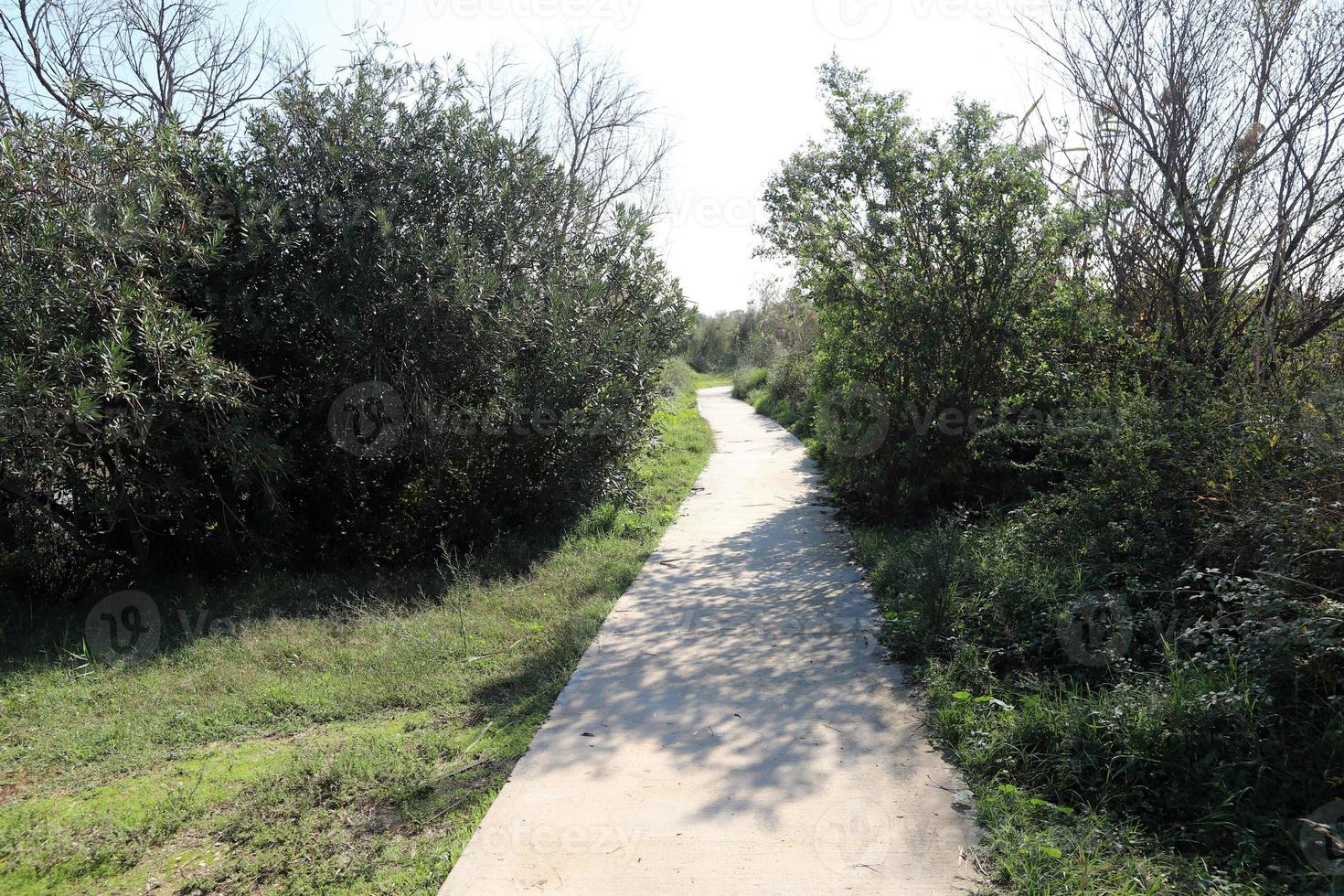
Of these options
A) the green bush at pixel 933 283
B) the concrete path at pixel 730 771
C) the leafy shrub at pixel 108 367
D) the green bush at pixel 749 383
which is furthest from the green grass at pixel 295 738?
the green bush at pixel 749 383

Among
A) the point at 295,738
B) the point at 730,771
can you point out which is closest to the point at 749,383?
the point at 295,738

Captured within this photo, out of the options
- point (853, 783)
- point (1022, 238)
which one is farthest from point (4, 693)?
point (1022, 238)

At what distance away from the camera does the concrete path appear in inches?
125

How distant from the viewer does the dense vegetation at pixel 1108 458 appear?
3.39m

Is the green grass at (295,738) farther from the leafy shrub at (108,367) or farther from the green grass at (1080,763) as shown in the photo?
the green grass at (1080,763)

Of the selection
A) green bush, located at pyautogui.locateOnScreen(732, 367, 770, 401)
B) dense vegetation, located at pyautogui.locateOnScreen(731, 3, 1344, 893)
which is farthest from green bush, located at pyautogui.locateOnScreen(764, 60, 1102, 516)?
green bush, located at pyautogui.locateOnScreen(732, 367, 770, 401)

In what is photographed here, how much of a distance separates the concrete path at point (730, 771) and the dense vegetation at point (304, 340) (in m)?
2.71

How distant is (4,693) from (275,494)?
8.11 ft

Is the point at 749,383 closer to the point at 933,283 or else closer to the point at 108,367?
the point at 933,283

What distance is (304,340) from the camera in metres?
7.67

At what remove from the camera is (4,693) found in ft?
17.7

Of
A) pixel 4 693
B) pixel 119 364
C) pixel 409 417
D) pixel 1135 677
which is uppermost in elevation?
pixel 119 364

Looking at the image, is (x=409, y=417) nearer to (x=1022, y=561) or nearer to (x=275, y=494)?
(x=275, y=494)

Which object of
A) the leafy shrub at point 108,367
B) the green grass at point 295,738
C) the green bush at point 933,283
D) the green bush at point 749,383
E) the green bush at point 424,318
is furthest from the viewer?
the green bush at point 749,383
